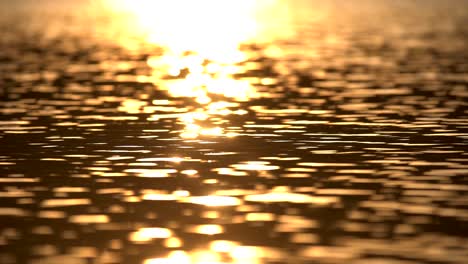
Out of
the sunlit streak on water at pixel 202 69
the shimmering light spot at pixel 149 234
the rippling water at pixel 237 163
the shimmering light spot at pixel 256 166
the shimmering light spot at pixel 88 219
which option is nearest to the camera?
Answer: the rippling water at pixel 237 163

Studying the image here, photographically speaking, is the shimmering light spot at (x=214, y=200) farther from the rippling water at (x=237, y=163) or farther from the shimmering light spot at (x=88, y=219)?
the shimmering light spot at (x=88, y=219)

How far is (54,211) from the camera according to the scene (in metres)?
22.3

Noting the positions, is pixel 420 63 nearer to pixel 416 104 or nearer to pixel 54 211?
pixel 416 104

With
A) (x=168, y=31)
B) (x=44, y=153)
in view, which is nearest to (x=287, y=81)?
(x=44, y=153)

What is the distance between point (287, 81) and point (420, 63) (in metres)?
9.01

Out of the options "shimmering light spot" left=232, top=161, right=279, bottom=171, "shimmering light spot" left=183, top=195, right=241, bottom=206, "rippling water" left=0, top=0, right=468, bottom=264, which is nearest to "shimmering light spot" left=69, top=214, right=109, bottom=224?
"rippling water" left=0, top=0, right=468, bottom=264

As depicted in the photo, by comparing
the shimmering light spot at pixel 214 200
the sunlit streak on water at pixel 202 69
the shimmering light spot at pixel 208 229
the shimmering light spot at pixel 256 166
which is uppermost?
the shimmering light spot at pixel 208 229

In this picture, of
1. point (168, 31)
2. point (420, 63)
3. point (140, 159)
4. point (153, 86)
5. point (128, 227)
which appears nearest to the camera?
point (128, 227)

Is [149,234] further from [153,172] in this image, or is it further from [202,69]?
[202,69]

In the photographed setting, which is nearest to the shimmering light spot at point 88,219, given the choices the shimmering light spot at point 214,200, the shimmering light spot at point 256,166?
the shimmering light spot at point 214,200

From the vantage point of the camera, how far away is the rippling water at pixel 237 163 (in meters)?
19.6

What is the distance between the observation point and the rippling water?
1961 centimetres

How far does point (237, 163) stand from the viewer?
27.1 m

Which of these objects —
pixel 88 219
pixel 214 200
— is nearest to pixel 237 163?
pixel 214 200
